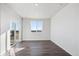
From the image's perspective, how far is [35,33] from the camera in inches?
395

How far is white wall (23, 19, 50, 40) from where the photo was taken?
9922mm

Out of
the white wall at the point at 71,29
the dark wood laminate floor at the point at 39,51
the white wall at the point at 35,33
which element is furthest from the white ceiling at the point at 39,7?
the white wall at the point at 35,33

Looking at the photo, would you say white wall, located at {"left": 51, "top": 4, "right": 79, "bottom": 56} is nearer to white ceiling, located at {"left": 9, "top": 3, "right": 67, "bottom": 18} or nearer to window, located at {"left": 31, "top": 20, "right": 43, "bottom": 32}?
white ceiling, located at {"left": 9, "top": 3, "right": 67, "bottom": 18}

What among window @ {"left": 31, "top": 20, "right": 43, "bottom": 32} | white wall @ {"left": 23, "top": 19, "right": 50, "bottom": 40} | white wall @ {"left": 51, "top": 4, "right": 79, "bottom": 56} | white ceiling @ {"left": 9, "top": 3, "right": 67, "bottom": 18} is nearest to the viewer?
white wall @ {"left": 51, "top": 4, "right": 79, "bottom": 56}

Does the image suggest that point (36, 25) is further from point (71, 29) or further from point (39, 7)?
point (71, 29)

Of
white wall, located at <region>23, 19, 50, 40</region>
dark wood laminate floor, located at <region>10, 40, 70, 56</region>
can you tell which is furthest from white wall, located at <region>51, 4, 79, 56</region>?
white wall, located at <region>23, 19, 50, 40</region>

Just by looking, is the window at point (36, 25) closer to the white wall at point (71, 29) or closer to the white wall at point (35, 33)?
the white wall at point (35, 33)

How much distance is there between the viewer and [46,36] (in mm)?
10055

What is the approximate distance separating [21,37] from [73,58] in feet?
27.6

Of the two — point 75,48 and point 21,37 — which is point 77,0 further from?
point 21,37

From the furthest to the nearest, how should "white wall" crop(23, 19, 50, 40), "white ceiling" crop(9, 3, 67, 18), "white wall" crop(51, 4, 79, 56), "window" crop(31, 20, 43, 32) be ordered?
"window" crop(31, 20, 43, 32), "white wall" crop(23, 19, 50, 40), "white ceiling" crop(9, 3, 67, 18), "white wall" crop(51, 4, 79, 56)

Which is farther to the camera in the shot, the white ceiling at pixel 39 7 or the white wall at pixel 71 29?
the white ceiling at pixel 39 7

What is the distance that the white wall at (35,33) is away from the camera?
32.6 feet

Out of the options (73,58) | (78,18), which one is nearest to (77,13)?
(78,18)
